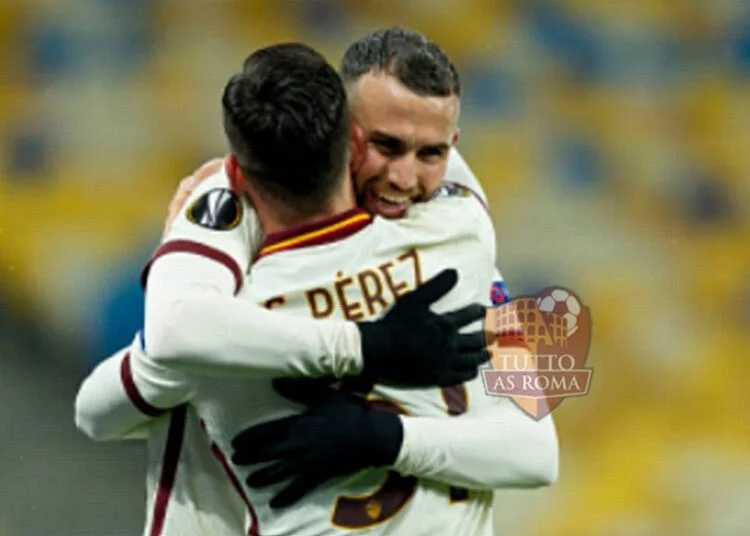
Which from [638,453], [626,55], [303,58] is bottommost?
[638,453]

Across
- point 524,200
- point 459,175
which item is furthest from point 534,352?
point 524,200

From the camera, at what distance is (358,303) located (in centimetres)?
110

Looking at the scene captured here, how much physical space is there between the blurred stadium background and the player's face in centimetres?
97

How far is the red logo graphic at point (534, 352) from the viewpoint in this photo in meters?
1.19

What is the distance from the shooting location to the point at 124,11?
7.27ft

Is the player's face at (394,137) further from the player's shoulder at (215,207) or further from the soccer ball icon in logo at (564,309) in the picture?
the soccer ball icon in logo at (564,309)

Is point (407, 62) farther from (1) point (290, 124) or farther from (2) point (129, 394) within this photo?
(2) point (129, 394)

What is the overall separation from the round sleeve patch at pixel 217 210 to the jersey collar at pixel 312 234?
3cm

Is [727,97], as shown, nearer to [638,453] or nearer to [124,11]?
[638,453]

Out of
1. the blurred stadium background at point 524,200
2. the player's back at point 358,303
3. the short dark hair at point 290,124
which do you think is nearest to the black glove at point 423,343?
the player's back at point 358,303

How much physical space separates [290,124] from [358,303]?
0.16 metres

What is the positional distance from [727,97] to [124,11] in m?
1.05

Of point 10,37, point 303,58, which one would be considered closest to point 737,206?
point 10,37

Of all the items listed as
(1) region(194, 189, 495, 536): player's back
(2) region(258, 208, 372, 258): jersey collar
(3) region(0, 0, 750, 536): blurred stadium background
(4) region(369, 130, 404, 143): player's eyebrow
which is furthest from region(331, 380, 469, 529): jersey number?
(3) region(0, 0, 750, 536): blurred stadium background
